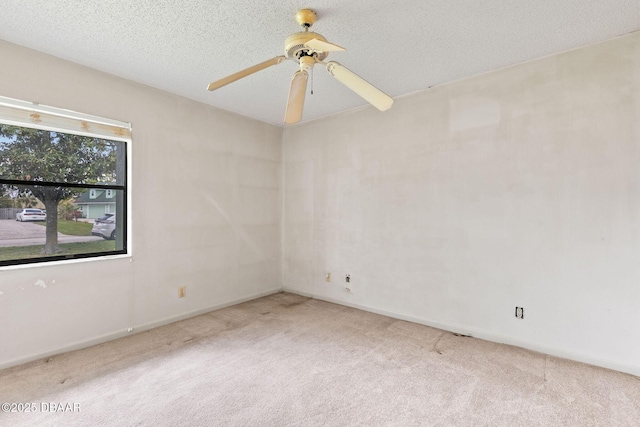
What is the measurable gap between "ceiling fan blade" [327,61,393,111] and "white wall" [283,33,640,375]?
1.49 m

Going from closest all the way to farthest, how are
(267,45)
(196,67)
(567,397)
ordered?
(567,397)
(267,45)
(196,67)

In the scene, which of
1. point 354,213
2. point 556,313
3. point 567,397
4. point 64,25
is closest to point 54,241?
point 64,25

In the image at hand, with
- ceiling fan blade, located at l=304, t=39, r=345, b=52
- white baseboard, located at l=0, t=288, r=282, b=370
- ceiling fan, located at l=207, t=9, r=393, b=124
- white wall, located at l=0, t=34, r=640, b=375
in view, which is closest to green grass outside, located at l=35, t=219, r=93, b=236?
white wall, located at l=0, t=34, r=640, b=375

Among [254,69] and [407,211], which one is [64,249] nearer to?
[254,69]

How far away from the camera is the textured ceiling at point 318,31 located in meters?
1.87

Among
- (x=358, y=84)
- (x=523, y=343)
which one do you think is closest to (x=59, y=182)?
(x=358, y=84)

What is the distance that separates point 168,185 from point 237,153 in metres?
1.01

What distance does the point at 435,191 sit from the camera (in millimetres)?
3133

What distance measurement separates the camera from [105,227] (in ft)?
9.51

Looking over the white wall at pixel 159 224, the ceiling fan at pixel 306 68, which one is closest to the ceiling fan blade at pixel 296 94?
the ceiling fan at pixel 306 68

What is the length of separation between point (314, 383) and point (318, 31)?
2.51 metres

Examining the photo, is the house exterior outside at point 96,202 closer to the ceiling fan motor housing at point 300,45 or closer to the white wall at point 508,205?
the ceiling fan motor housing at point 300,45

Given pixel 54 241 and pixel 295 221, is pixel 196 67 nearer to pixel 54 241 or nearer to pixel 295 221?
pixel 54 241

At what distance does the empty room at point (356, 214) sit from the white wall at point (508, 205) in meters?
0.02
